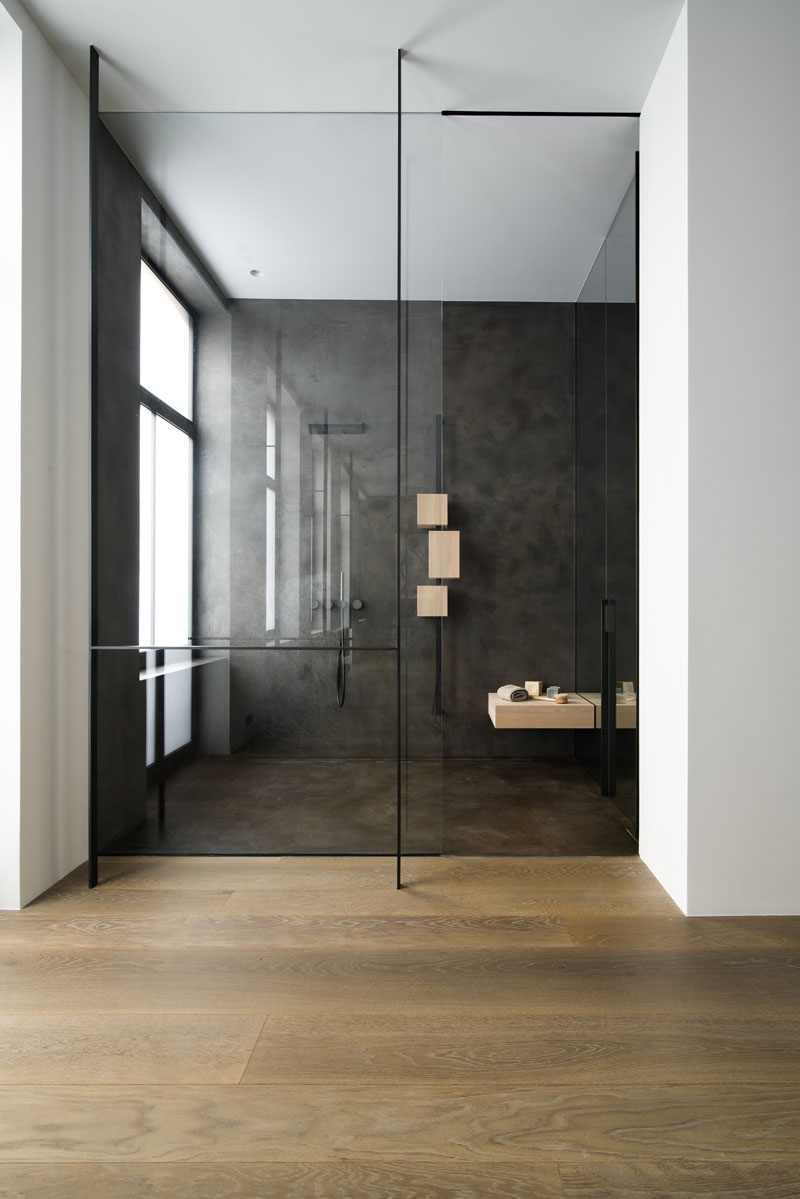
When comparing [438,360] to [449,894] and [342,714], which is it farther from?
[449,894]

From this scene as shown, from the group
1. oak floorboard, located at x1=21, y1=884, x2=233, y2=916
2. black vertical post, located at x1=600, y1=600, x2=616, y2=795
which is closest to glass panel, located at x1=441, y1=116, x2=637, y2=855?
black vertical post, located at x1=600, y1=600, x2=616, y2=795

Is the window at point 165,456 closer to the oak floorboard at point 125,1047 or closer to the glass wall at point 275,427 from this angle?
the glass wall at point 275,427

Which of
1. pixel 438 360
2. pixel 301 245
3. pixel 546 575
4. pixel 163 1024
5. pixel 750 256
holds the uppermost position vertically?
pixel 301 245

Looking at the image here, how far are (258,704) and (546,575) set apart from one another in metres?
2.19

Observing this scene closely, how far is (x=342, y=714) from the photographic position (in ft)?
8.82

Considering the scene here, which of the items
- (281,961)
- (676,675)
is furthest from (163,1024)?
(676,675)

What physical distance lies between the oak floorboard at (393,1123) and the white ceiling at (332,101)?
8.20ft

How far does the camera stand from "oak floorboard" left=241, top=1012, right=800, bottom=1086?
1.54 m

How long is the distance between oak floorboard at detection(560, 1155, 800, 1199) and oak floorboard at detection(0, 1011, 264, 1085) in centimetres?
74

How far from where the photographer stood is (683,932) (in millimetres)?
2225

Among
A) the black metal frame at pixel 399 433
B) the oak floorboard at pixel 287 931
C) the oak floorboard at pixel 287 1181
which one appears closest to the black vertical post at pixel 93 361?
the oak floorboard at pixel 287 931

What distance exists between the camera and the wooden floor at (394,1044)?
1306 mm

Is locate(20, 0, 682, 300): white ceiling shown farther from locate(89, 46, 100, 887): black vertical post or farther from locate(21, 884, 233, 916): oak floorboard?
locate(21, 884, 233, 916): oak floorboard

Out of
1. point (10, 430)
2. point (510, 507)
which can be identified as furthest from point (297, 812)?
point (510, 507)
